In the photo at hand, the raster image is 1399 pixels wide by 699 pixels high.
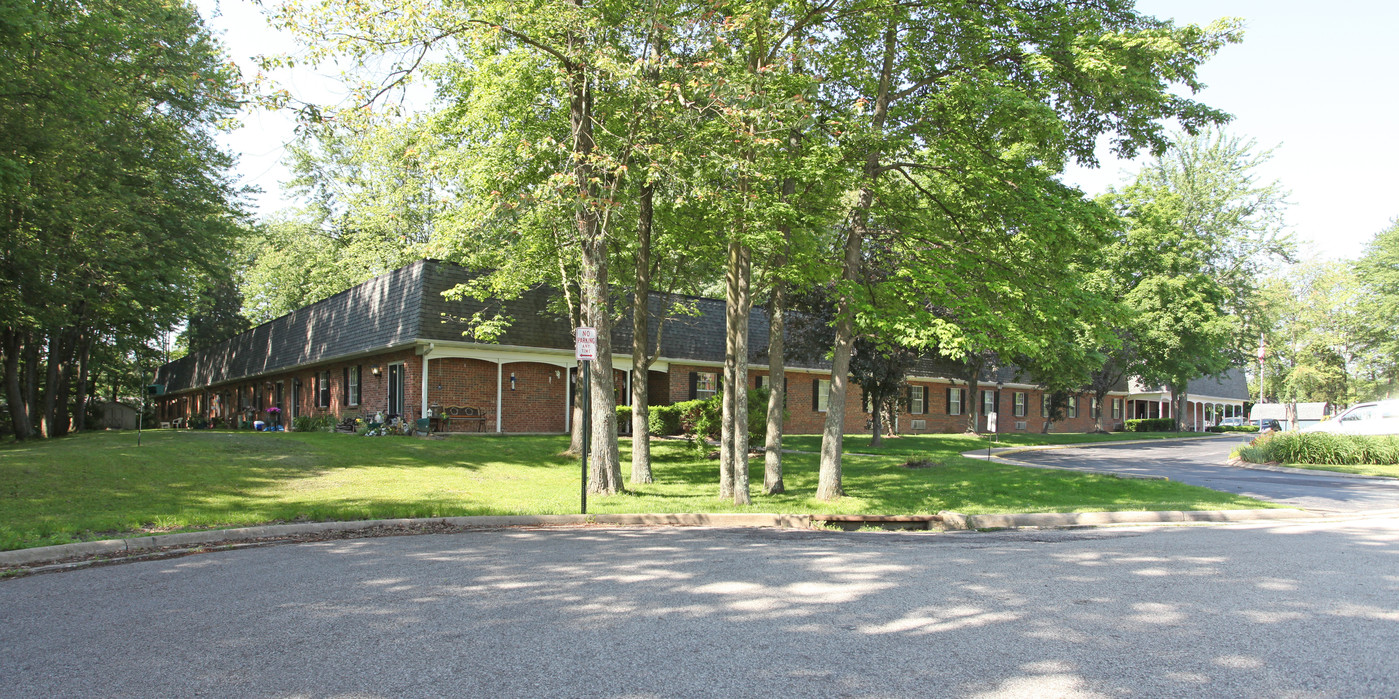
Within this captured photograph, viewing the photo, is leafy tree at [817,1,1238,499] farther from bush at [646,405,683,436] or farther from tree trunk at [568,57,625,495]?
bush at [646,405,683,436]

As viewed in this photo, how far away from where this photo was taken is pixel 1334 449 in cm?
2300

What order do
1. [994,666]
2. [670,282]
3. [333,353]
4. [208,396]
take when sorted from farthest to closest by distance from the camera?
1. [208,396]
2. [333,353]
3. [670,282]
4. [994,666]

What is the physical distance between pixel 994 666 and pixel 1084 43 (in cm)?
1146

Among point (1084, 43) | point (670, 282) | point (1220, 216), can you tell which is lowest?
point (670, 282)

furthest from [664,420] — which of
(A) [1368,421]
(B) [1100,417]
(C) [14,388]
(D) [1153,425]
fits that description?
(D) [1153,425]

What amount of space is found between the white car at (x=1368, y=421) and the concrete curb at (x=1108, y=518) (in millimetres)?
17059

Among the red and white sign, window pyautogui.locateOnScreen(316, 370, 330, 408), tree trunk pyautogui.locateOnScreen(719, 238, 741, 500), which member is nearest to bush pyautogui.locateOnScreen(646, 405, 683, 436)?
tree trunk pyautogui.locateOnScreen(719, 238, 741, 500)

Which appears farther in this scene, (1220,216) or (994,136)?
(1220,216)

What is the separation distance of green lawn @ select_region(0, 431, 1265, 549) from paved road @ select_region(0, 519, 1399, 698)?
9.00 ft

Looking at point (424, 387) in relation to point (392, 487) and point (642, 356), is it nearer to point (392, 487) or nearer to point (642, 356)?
point (642, 356)

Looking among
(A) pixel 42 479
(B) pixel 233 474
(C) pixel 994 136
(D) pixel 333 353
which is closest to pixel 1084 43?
(C) pixel 994 136

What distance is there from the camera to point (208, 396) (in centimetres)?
4666

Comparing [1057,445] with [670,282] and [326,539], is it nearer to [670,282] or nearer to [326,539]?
[670,282]

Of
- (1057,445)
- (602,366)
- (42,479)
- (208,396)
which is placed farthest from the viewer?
(208,396)
